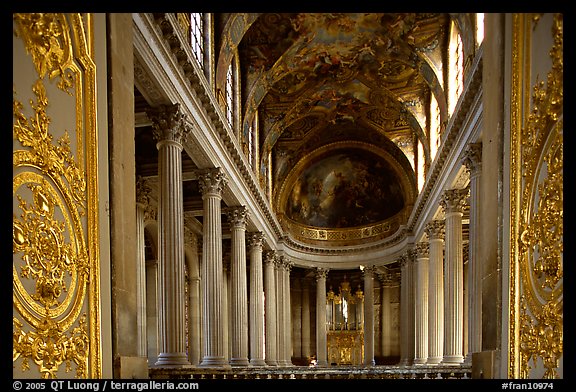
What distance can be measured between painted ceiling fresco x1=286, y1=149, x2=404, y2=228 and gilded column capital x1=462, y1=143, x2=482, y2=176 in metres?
13.9

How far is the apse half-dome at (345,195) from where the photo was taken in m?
27.6

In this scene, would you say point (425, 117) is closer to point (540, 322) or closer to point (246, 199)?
point (246, 199)

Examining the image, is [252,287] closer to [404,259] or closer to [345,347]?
[404,259]

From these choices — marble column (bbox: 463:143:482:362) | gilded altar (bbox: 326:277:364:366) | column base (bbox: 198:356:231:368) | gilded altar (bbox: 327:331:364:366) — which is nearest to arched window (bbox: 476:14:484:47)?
marble column (bbox: 463:143:482:362)

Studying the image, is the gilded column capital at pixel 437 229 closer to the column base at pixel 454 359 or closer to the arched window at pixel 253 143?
the column base at pixel 454 359

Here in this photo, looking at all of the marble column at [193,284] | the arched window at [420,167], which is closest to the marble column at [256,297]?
the marble column at [193,284]

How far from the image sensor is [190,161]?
49.3 feet

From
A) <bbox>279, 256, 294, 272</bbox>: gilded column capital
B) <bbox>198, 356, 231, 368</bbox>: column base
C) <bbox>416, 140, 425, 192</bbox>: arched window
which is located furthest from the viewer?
<bbox>279, 256, 294, 272</bbox>: gilded column capital

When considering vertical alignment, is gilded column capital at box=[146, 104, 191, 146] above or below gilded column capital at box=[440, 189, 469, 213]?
above

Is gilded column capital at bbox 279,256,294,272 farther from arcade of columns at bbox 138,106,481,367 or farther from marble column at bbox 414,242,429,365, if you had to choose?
marble column at bbox 414,242,429,365

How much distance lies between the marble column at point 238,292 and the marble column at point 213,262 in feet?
8.75

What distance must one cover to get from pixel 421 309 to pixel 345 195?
27.5ft

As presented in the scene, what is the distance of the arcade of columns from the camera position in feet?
35.9
